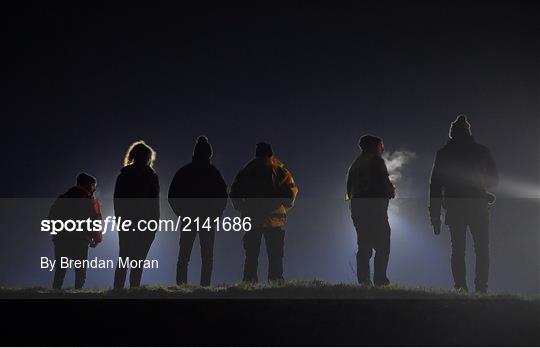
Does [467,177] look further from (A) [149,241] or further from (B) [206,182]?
(A) [149,241]

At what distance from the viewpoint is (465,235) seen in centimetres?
1235

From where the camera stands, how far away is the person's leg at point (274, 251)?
491 inches

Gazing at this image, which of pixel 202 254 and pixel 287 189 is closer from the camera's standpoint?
pixel 202 254

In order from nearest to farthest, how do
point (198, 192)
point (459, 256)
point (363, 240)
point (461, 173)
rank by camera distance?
point (459, 256), point (363, 240), point (198, 192), point (461, 173)

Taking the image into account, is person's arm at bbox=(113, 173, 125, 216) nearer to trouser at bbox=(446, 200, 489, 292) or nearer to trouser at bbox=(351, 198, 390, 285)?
trouser at bbox=(351, 198, 390, 285)

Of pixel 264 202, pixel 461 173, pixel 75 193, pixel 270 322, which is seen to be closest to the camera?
pixel 270 322

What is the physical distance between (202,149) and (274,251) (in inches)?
96.7

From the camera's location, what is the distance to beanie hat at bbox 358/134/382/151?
1262 cm

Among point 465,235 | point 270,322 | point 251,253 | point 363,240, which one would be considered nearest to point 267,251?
point 251,253

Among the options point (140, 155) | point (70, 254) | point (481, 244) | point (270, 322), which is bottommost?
point (270, 322)

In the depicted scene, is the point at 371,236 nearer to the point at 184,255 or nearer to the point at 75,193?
the point at 184,255

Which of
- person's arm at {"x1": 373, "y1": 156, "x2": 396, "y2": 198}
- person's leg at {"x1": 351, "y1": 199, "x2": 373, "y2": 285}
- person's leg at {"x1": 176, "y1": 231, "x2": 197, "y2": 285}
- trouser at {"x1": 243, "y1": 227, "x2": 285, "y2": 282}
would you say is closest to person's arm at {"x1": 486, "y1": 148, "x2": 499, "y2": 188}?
person's arm at {"x1": 373, "y1": 156, "x2": 396, "y2": 198}

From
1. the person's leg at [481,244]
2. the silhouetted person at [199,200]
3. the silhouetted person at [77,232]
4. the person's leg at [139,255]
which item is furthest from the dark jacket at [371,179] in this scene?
the silhouetted person at [77,232]

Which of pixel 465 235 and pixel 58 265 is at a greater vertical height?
pixel 465 235
